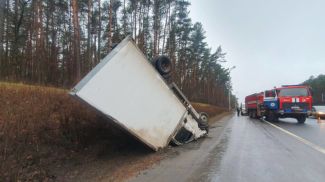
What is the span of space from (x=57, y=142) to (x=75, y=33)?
974cm

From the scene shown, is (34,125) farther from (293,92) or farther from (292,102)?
(293,92)

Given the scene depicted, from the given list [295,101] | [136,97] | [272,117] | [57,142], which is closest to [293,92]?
[295,101]

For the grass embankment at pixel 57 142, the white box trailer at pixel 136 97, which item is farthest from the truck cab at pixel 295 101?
the grass embankment at pixel 57 142

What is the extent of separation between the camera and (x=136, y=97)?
7457mm

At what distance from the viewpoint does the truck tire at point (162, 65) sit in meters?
9.10

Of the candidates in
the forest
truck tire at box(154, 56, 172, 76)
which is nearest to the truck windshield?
the forest

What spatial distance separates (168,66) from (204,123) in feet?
9.41

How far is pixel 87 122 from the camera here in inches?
352

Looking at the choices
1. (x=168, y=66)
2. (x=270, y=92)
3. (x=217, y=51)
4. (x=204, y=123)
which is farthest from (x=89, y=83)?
(x=217, y=51)

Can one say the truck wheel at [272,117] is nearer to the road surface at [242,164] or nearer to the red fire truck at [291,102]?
the red fire truck at [291,102]

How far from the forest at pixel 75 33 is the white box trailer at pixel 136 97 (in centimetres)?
752

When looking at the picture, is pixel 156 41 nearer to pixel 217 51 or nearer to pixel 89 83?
pixel 89 83

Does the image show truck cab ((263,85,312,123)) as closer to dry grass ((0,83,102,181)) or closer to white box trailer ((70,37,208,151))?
white box trailer ((70,37,208,151))

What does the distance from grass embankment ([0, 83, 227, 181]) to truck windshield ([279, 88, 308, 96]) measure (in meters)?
Result: 14.5
